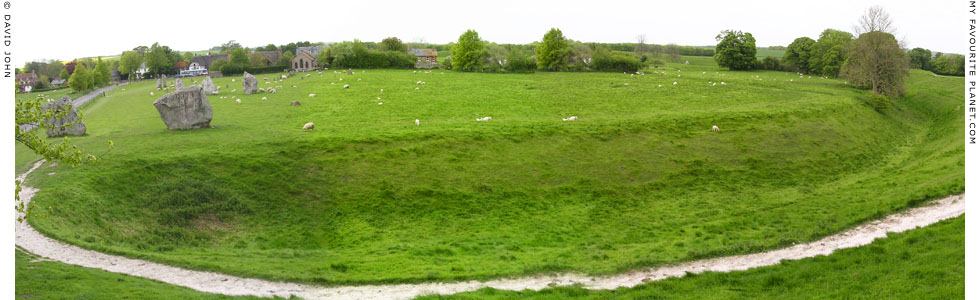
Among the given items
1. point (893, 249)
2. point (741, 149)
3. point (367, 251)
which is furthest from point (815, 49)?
point (367, 251)

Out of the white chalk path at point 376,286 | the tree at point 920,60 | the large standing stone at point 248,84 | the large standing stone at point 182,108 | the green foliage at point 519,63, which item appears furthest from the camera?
the green foliage at point 519,63

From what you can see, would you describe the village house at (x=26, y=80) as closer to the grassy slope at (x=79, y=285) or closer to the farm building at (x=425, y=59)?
the farm building at (x=425, y=59)

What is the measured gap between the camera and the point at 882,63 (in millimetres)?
65188

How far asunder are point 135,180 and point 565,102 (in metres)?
37.6

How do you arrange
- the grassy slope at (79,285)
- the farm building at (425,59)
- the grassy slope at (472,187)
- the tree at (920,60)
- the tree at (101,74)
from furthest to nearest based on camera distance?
the farm building at (425,59) < the tree at (920,60) < the tree at (101,74) < the grassy slope at (472,187) < the grassy slope at (79,285)

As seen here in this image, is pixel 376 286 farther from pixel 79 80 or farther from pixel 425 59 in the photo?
pixel 425 59

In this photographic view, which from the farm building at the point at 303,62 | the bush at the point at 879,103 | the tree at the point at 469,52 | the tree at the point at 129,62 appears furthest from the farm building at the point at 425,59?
the bush at the point at 879,103

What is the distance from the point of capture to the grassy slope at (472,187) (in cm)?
2198

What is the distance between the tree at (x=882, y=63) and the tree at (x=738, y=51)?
40917mm

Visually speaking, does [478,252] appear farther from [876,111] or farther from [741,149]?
[876,111]

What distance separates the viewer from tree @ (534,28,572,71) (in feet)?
336

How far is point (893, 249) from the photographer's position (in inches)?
724

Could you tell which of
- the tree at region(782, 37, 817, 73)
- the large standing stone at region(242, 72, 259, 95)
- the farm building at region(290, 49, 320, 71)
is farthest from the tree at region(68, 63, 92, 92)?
the tree at region(782, 37, 817, 73)

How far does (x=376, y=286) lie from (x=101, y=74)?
9290 cm
